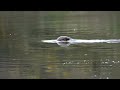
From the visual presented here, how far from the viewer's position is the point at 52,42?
27422mm

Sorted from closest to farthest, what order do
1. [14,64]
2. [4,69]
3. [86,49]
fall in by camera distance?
[4,69] → [14,64] → [86,49]

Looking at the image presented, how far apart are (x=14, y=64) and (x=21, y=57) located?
2356mm

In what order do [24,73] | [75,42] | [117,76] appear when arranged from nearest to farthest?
[117,76]
[24,73]
[75,42]

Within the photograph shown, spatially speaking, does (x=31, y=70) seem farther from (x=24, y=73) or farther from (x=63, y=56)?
(x=63, y=56)

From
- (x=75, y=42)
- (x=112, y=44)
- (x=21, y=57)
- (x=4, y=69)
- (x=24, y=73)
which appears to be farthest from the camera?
(x=75, y=42)

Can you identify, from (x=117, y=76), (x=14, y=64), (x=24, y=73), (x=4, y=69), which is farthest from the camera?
(x=14, y=64)

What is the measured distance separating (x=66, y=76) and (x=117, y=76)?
178 cm

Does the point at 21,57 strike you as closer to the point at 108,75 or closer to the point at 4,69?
the point at 4,69

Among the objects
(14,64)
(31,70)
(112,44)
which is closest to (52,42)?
(112,44)

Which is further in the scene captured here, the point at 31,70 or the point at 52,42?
the point at 52,42

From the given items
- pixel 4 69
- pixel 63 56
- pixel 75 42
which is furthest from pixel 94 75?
pixel 75 42
